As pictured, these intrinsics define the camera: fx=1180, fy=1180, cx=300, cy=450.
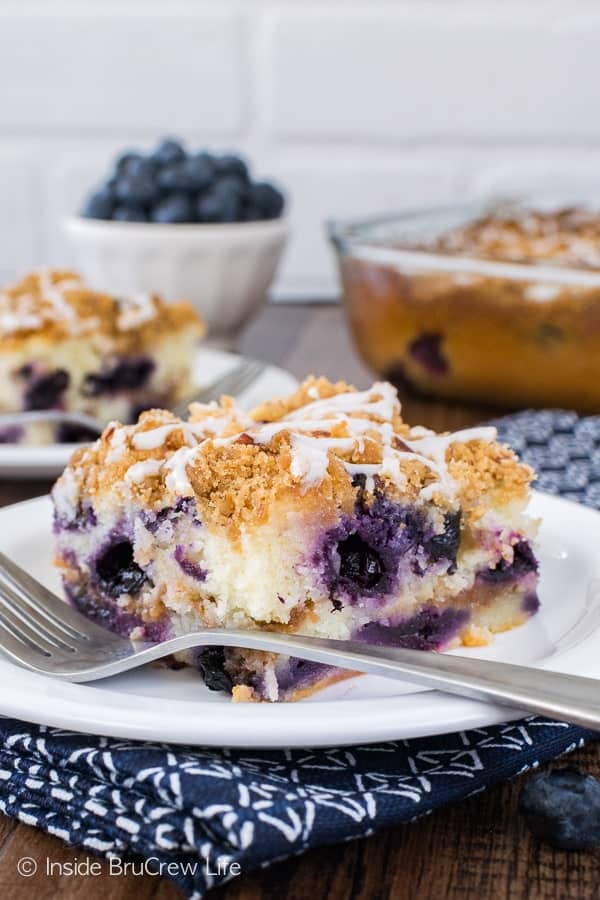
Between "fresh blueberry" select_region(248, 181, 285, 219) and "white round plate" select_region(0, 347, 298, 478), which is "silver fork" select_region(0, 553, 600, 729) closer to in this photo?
"white round plate" select_region(0, 347, 298, 478)

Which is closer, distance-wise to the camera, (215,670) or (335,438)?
(215,670)

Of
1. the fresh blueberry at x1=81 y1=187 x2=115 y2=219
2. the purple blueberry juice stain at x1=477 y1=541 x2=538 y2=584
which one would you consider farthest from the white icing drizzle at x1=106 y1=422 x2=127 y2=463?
the fresh blueberry at x1=81 y1=187 x2=115 y2=219

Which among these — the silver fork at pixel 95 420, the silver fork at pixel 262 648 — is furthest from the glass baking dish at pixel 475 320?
the silver fork at pixel 262 648

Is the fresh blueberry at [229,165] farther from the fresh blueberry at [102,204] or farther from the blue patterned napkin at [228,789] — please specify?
the blue patterned napkin at [228,789]

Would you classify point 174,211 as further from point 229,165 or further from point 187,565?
point 187,565

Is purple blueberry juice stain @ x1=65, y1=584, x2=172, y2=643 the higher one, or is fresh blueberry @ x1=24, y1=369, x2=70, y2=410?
purple blueberry juice stain @ x1=65, y1=584, x2=172, y2=643

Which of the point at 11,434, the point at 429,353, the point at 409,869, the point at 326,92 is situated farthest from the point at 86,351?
the point at 326,92
